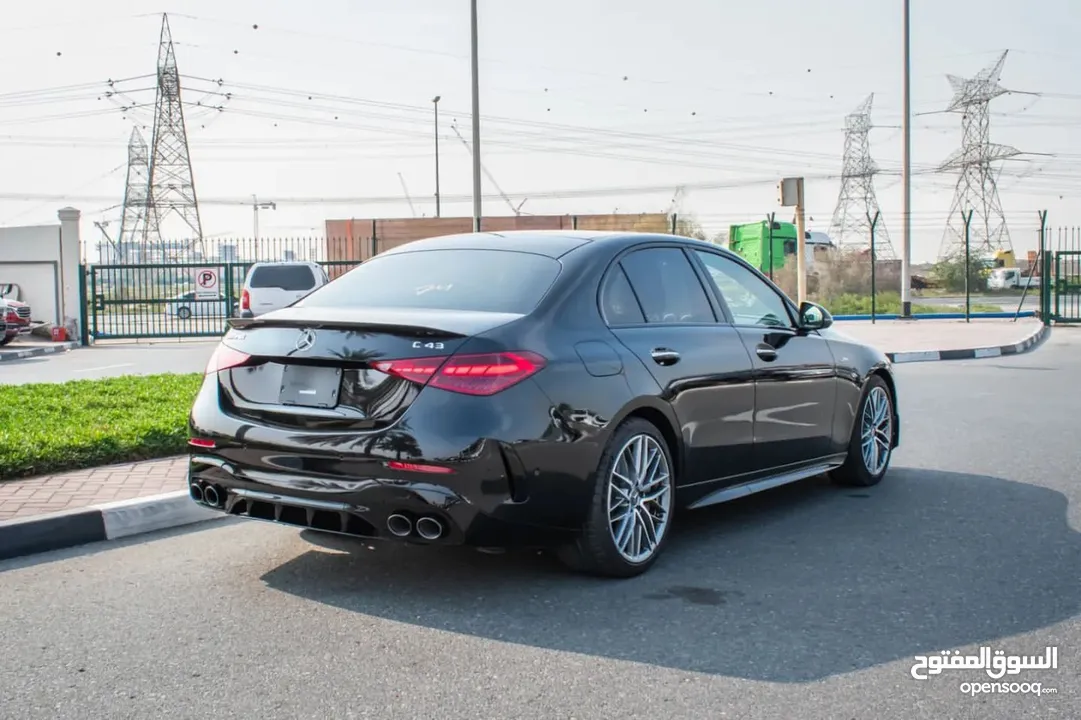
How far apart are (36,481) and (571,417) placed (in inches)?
149

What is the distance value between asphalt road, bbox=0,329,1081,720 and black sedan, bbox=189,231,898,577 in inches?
13.3

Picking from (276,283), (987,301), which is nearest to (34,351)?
(276,283)

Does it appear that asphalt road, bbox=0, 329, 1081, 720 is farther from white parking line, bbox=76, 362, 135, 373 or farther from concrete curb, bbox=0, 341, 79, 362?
concrete curb, bbox=0, 341, 79, 362

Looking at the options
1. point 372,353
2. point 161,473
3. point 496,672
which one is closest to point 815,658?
point 496,672

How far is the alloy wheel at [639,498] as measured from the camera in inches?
194

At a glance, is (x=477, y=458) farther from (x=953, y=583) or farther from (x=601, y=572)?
(x=953, y=583)

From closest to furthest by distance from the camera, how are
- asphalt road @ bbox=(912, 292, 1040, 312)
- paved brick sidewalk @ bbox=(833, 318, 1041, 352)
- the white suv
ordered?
1. paved brick sidewalk @ bbox=(833, 318, 1041, 352)
2. the white suv
3. asphalt road @ bbox=(912, 292, 1040, 312)

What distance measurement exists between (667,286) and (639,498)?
122 centimetres

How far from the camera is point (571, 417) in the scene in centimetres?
464

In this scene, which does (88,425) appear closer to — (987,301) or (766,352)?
(766,352)

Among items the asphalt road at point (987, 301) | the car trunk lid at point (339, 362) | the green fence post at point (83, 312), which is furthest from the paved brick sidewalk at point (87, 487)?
the asphalt road at point (987, 301)

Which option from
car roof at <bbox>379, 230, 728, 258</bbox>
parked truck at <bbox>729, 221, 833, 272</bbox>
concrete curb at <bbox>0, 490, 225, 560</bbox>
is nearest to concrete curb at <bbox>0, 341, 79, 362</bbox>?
concrete curb at <bbox>0, 490, 225, 560</bbox>

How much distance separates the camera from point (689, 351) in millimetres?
5457

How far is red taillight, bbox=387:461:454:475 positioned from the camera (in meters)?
4.38
